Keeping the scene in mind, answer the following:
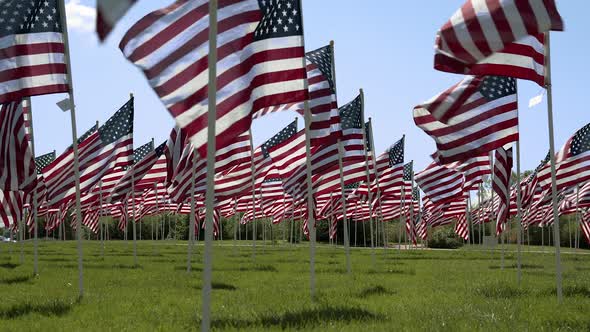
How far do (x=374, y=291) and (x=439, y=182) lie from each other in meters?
17.5

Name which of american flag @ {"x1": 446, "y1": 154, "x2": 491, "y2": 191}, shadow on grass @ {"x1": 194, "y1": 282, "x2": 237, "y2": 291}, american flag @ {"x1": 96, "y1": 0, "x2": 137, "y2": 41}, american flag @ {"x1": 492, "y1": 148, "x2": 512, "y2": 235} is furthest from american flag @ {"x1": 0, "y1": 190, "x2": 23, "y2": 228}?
american flag @ {"x1": 96, "y1": 0, "x2": 137, "y2": 41}

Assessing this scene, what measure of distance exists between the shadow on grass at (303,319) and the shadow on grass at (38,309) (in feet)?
9.82

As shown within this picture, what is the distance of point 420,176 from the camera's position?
32844 millimetres

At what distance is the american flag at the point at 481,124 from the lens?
1653 cm

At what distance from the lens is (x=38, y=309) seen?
12.7 m

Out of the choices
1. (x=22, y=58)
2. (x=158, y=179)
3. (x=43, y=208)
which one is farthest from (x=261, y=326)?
(x=43, y=208)

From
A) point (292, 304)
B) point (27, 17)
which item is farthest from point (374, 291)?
point (27, 17)

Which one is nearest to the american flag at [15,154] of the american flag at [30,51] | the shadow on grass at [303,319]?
the american flag at [30,51]

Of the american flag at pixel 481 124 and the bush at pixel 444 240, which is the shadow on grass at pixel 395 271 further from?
the bush at pixel 444 240

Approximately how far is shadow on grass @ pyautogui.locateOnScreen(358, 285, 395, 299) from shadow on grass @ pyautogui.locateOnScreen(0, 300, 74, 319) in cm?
544

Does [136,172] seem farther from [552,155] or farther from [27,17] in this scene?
[552,155]

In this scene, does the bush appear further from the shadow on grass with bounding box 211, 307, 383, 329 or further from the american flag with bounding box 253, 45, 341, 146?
the shadow on grass with bounding box 211, 307, 383, 329

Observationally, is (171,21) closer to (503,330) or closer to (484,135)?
(503,330)

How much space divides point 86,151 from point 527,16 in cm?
1670
